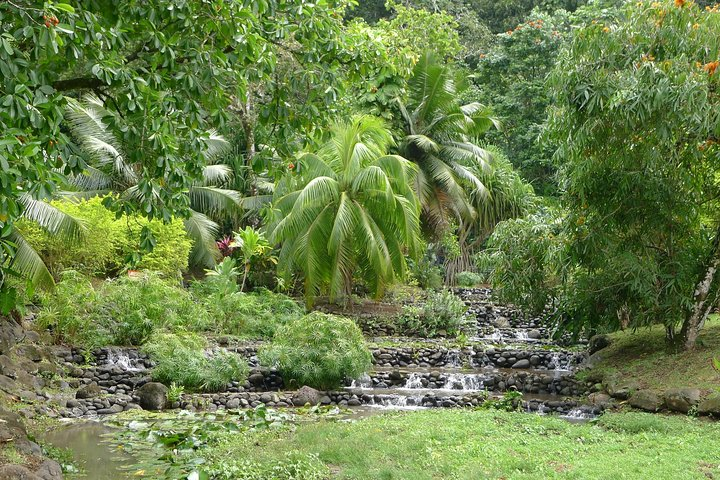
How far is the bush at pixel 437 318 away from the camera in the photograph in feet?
65.5

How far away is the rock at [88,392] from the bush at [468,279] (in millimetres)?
16722

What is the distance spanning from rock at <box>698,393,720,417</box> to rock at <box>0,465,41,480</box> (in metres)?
8.62

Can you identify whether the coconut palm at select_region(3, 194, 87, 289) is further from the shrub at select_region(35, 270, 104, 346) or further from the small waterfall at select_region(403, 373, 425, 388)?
the small waterfall at select_region(403, 373, 425, 388)

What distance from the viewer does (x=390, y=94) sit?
80.5 feet

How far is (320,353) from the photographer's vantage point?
13.7 metres

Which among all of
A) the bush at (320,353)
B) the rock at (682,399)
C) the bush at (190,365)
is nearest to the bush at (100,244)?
the bush at (190,365)

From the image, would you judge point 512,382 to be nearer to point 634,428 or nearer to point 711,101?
point 634,428

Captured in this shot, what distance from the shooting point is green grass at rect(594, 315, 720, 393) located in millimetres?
11844

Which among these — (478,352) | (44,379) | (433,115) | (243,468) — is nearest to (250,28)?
(243,468)

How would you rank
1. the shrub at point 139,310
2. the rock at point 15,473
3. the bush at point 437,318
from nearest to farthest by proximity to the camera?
the rock at point 15,473 < the shrub at point 139,310 < the bush at point 437,318

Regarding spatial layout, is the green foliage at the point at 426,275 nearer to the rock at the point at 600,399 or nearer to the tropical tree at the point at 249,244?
the tropical tree at the point at 249,244

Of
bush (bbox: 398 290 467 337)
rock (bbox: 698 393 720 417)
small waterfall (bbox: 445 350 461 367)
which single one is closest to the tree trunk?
rock (bbox: 698 393 720 417)

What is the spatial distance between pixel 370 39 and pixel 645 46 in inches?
211

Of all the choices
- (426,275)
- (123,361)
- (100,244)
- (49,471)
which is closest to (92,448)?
(49,471)
